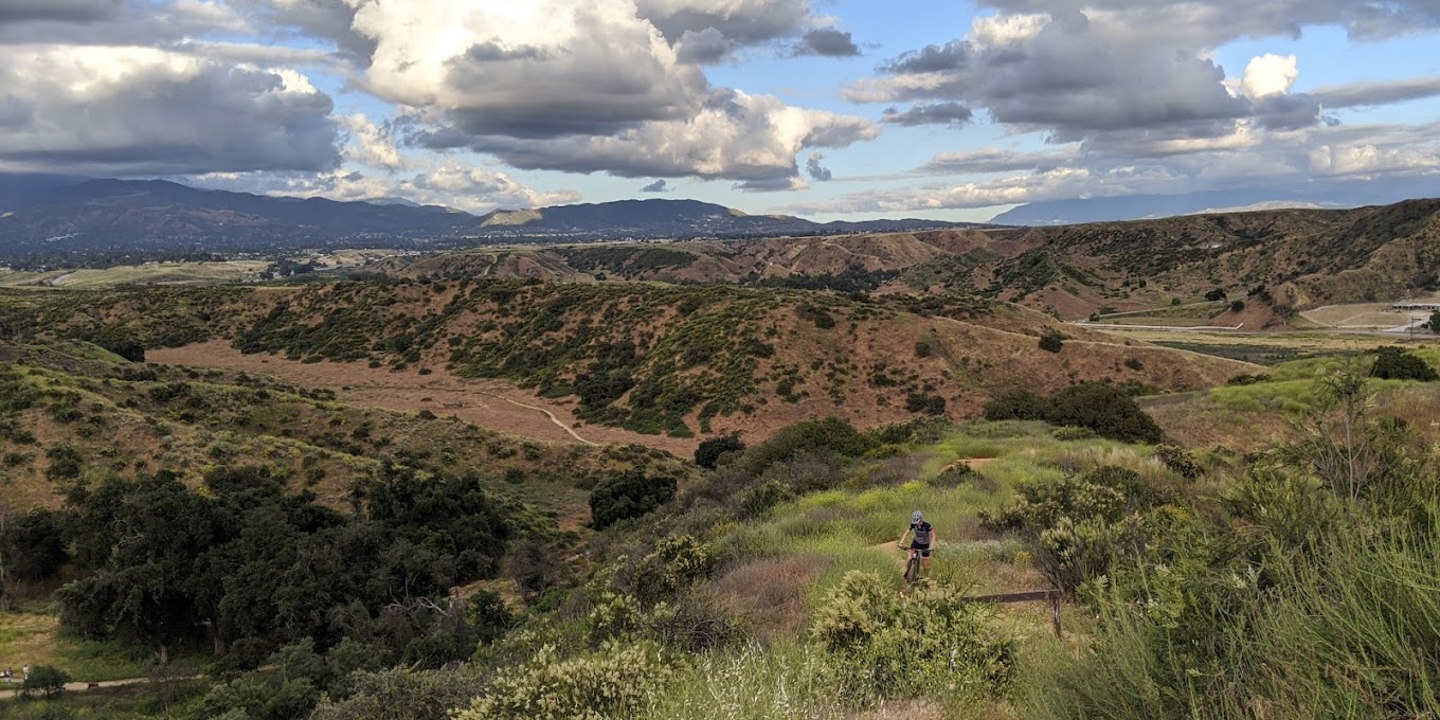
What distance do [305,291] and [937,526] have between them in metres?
94.9

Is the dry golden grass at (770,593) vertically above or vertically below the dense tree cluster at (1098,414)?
above

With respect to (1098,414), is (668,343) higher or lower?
lower

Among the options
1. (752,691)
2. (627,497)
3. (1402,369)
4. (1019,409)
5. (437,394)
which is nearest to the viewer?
(752,691)

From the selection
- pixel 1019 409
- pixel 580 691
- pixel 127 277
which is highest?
pixel 127 277

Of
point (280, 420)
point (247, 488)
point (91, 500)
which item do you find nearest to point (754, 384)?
point (280, 420)

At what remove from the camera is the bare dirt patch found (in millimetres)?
50312

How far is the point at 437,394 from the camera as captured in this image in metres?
61.0

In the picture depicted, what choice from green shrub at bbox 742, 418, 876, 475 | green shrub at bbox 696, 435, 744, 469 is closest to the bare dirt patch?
green shrub at bbox 696, 435, 744, 469

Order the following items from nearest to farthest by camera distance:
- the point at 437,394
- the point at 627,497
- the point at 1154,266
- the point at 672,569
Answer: the point at 672,569 → the point at 627,497 → the point at 437,394 → the point at 1154,266

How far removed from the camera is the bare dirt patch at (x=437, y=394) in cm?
5031

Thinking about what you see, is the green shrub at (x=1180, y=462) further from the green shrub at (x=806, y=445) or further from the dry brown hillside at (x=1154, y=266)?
the dry brown hillside at (x=1154, y=266)

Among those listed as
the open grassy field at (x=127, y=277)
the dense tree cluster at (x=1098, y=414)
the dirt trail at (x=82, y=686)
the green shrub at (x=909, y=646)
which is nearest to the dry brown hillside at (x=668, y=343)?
the dense tree cluster at (x=1098, y=414)

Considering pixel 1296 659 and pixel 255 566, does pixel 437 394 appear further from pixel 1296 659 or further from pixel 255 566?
pixel 1296 659

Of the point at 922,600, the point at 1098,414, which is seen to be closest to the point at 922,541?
the point at 922,600
